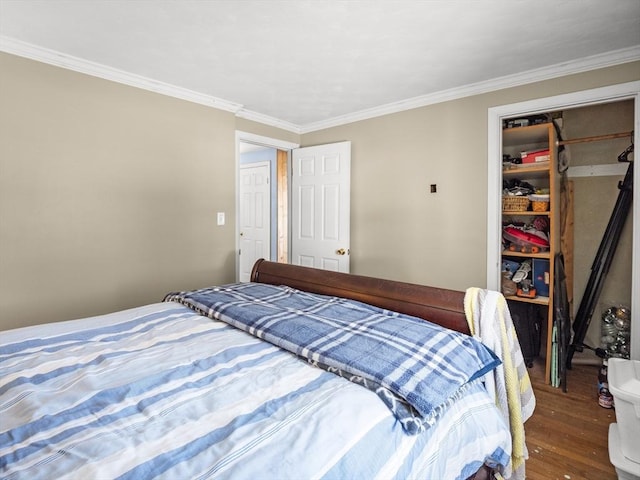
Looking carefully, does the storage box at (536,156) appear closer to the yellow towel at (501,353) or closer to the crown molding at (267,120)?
the yellow towel at (501,353)

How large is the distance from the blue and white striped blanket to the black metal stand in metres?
2.13

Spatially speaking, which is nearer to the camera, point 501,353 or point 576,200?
point 501,353

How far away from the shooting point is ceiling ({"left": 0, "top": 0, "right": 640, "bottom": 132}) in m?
1.76

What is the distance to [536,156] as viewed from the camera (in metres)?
2.72

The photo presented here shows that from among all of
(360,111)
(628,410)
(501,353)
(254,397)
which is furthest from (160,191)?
(628,410)

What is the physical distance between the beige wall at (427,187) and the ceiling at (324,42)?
0.16 meters

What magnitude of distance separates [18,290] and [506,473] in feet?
9.51

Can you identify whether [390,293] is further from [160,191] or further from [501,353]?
[160,191]

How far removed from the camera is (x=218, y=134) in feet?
10.5

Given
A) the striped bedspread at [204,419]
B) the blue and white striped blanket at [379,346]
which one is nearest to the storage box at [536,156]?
the blue and white striped blanket at [379,346]

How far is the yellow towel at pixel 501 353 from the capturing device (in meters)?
1.37

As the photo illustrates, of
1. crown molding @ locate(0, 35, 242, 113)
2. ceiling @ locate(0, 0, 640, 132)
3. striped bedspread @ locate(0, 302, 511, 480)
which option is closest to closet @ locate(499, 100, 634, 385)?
ceiling @ locate(0, 0, 640, 132)

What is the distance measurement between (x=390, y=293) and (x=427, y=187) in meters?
1.74

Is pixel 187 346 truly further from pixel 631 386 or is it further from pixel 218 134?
pixel 218 134
